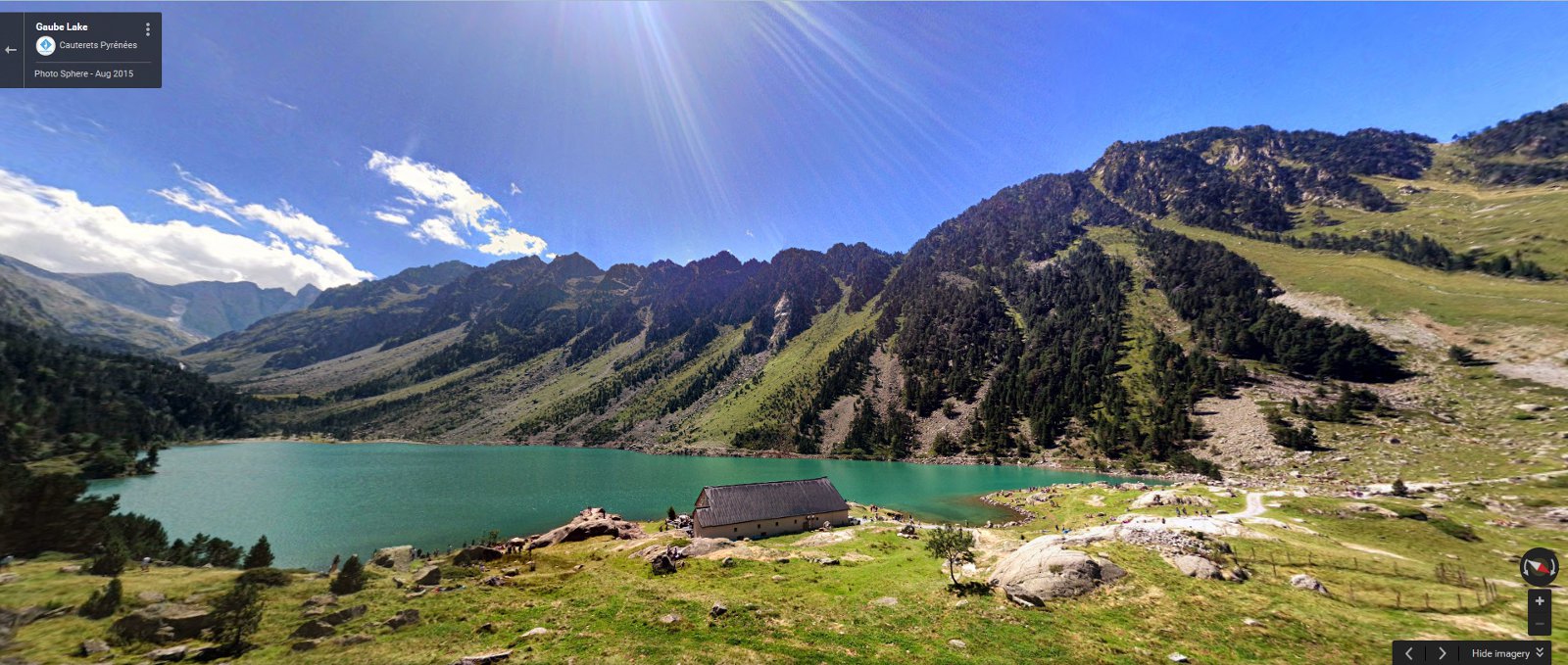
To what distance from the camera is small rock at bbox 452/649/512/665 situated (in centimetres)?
1781

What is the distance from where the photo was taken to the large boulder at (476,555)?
131 ft

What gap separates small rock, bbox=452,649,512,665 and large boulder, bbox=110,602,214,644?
13.5m

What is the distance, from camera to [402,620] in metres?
22.8

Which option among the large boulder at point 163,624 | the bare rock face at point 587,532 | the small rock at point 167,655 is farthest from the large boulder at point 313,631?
the bare rock face at point 587,532

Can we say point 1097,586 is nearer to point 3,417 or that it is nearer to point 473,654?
point 473,654

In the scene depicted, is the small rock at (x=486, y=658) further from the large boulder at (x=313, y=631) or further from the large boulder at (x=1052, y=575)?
the large boulder at (x=1052, y=575)

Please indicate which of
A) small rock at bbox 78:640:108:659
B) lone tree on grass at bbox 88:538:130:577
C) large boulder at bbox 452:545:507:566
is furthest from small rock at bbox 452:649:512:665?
lone tree on grass at bbox 88:538:130:577

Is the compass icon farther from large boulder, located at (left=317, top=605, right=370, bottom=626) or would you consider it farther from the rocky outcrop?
large boulder, located at (left=317, top=605, right=370, bottom=626)

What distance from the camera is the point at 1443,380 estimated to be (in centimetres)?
9806

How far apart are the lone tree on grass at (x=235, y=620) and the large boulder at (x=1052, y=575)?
3545cm

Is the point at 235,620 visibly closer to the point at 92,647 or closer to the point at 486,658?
the point at 92,647

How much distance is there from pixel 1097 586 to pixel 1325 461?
101843mm

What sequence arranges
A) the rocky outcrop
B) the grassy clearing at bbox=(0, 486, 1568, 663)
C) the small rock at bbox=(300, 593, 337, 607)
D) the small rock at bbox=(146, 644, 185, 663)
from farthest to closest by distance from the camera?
the rocky outcrop < the small rock at bbox=(300, 593, 337, 607) < the grassy clearing at bbox=(0, 486, 1568, 663) < the small rock at bbox=(146, 644, 185, 663)

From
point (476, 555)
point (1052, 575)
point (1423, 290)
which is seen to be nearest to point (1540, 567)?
point (1052, 575)
